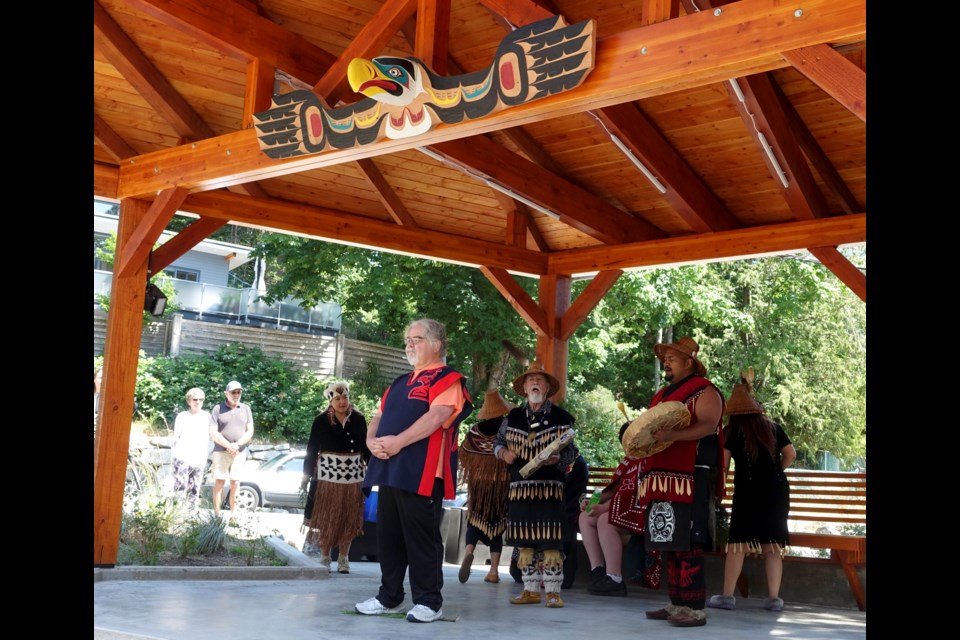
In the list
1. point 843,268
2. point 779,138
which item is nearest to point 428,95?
point 779,138

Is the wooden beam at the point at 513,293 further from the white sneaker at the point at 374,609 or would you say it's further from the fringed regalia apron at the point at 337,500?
the white sneaker at the point at 374,609

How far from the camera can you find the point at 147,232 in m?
7.05

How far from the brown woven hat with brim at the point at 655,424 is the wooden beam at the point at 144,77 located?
429cm

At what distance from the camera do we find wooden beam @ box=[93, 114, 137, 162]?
7.42m

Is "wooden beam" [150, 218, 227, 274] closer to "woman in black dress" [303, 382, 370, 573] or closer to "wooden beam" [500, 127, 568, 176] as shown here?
"woman in black dress" [303, 382, 370, 573]

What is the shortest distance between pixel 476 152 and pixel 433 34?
2265mm

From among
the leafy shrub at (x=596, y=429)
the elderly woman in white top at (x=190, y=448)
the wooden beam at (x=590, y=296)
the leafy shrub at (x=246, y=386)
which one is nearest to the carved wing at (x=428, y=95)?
the wooden beam at (x=590, y=296)

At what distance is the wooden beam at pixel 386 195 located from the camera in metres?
8.95

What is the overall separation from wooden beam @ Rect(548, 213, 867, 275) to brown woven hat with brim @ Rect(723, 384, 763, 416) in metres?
2.16

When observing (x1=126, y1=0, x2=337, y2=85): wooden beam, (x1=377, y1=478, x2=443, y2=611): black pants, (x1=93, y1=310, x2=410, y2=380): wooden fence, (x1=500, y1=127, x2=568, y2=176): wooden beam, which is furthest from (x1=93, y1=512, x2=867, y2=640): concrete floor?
(x1=93, y1=310, x2=410, y2=380): wooden fence

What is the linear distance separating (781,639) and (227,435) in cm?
672

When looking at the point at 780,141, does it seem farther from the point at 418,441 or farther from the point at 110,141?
the point at 110,141
